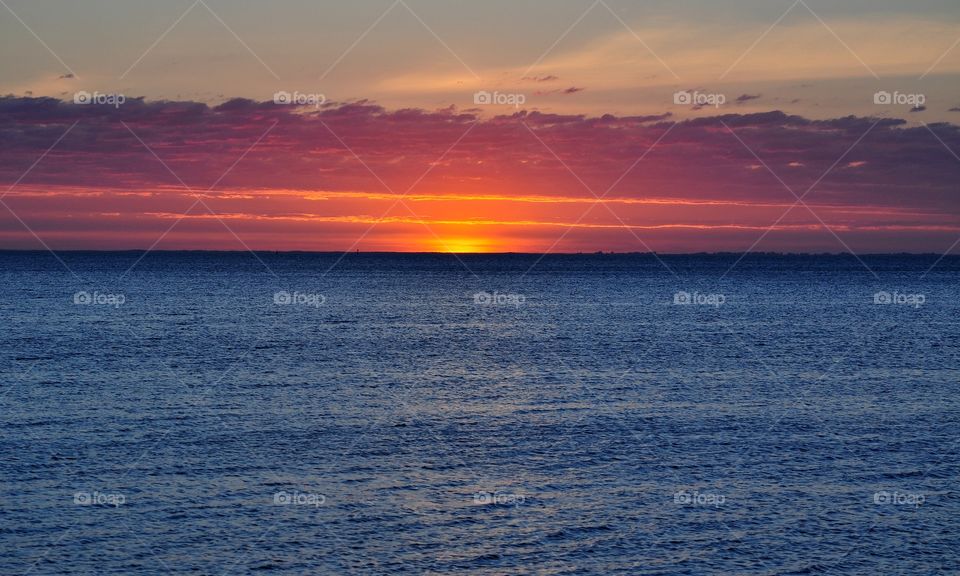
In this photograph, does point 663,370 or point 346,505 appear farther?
point 663,370

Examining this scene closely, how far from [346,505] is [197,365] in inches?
1513

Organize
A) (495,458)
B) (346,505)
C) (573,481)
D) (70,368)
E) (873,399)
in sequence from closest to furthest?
(346,505) < (573,481) < (495,458) < (873,399) < (70,368)

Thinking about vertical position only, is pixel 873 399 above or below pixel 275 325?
below

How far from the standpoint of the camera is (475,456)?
134 feet

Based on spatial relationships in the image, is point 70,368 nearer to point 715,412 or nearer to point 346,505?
point 346,505

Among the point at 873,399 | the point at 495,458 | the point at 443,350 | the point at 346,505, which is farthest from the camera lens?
the point at 443,350

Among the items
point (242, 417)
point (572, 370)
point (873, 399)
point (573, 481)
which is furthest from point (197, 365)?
point (873, 399)

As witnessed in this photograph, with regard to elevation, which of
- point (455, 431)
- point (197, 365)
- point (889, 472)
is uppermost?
point (197, 365)

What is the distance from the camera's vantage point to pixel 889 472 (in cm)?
3866

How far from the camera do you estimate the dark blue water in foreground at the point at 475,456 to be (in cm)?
2945

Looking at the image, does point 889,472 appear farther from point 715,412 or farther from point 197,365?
point 197,365

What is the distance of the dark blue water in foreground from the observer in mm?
29453

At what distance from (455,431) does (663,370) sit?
26864 mm

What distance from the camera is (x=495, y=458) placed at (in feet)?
132
